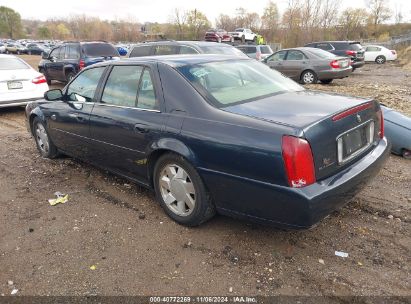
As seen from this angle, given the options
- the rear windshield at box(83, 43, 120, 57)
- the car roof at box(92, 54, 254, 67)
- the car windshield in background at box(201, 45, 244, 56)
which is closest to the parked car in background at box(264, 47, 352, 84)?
the car windshield in background at box(201, 45, 244, 56)

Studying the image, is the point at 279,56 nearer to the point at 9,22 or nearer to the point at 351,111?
the point at 351,111

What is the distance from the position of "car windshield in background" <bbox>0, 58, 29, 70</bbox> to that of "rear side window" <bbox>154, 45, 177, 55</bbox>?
3.48 metres

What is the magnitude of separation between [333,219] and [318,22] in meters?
42.2

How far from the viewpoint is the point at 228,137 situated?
113 inches

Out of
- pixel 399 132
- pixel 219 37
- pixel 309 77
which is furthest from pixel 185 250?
pixel 219 37

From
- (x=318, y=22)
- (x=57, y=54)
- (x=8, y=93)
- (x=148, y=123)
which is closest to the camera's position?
(x=148, y=123)

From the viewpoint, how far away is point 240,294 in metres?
2.63

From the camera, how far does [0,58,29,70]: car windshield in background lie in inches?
355

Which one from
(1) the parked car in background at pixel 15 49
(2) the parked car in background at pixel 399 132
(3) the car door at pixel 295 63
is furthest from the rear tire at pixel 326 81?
(1) the parked car in background at pixel 15 49

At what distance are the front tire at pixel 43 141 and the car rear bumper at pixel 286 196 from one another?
3304 millimetres

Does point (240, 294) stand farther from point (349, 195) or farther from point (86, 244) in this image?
point (86, 244)

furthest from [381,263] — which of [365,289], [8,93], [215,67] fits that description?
[8,93]

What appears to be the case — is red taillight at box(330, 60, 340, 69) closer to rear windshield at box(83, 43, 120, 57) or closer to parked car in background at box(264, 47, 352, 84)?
parked car in background at box(264, 47, 352, 84)

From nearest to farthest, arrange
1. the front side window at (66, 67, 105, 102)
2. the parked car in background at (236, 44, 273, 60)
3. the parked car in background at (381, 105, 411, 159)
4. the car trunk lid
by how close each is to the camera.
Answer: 1. the car trunk lid
2. the front side window at (66, 67, 105, 102)
3. the parked car in background at (381, 105, 411, 159)
4. the parked car in background at (236, 44, 273, 60)
